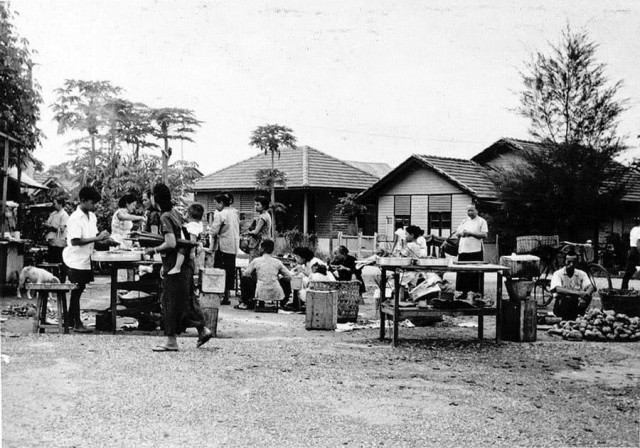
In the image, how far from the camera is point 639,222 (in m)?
11.3

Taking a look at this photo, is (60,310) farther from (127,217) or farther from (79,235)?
(127,217)

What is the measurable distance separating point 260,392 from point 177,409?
707 mm

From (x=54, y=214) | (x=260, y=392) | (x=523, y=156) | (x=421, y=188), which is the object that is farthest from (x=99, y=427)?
(x=421, y=188)

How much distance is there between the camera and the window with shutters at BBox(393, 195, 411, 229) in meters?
19.0

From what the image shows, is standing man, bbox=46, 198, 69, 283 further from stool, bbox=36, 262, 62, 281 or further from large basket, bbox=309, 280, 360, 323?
large basket, bbox=309, 280, 360, 323

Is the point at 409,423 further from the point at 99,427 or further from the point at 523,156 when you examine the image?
the point at 523,156

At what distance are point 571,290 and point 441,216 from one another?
286 inches

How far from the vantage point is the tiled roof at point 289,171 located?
880 cm

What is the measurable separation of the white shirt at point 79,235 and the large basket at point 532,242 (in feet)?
15.6

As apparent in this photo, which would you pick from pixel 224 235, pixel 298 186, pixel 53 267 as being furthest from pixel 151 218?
pixel 53 267

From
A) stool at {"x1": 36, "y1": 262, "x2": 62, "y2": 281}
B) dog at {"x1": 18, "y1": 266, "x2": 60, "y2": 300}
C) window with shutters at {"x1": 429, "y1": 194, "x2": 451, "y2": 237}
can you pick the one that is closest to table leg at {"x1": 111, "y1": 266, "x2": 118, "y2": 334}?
dog at {"x1": 18, "y1": 266, "x2": 60, "y2": 300}

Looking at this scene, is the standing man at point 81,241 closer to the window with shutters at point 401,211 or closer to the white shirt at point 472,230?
the white shirt at point 472,230

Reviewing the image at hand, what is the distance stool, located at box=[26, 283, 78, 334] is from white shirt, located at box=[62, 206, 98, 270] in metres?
0.26

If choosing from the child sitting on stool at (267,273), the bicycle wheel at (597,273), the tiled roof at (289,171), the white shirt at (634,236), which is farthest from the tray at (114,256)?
the white shirt at (634,236)
